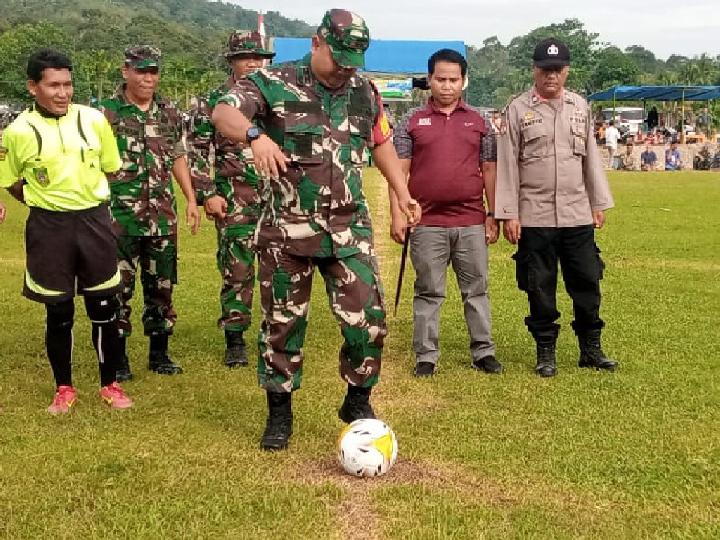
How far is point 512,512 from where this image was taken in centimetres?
427

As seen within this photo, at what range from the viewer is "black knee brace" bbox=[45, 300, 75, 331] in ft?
19.1

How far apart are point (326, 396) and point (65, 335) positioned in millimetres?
1669

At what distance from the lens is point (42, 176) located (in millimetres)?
5664

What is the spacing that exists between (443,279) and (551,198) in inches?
38.0

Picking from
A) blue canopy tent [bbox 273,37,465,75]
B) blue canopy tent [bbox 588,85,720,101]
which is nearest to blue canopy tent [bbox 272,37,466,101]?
blue canopy tent [bbox 273,37,465,75]

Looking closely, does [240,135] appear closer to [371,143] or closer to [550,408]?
[371,143]

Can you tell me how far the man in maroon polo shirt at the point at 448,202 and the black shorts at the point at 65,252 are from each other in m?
2.26

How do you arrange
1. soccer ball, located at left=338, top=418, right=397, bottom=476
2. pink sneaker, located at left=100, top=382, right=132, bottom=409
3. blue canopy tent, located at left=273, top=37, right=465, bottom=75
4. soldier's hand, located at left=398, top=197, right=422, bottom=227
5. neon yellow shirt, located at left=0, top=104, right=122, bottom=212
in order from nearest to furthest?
soccer ball, located at left=338, top=418, right=397, bottom=476
soldier's hand, located at left=398, top=197, right=422, bottom=227
neon yellow shirt, located at left=0, top=104, right=122, bottom=212
pink sneaker, located at left=100, top=382, right=132, bottom=409
blue canopy tent, located at left=273, top=37, right=465, bottom=75

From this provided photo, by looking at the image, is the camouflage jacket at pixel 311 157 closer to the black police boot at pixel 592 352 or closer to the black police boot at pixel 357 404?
the black police boot at pixel 357 404

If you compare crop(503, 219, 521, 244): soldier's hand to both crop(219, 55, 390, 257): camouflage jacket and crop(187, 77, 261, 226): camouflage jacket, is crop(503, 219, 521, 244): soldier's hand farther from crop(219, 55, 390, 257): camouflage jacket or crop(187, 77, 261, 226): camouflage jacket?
crop(219, 55, 390, 257): camouflage jacket

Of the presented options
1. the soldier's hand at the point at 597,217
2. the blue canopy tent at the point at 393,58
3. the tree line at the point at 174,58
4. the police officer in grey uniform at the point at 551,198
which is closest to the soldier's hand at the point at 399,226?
the police officer in grey uniform at the point at 551,198

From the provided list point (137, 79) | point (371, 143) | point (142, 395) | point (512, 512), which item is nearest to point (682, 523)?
point (512, 512)

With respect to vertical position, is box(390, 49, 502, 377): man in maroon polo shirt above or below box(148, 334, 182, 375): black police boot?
above

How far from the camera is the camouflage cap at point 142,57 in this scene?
652cm
